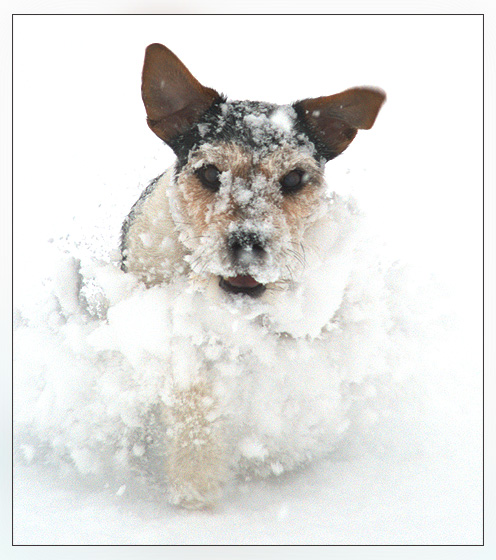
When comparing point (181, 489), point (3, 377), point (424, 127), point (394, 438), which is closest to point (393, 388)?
point (394, 438)

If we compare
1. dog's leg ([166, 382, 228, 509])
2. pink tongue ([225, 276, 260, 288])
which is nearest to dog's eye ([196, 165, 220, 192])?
pink tongue ([225, 276, 260, 288])

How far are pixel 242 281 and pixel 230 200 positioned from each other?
32 centimetres

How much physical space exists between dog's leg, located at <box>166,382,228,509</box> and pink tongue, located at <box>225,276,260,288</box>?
0.45 m

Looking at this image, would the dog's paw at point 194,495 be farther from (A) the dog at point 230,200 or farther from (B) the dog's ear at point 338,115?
(B) the dog's ear at point 338,115

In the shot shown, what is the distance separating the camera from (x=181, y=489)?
7.37 ft

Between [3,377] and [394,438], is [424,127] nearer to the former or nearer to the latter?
[394,438]

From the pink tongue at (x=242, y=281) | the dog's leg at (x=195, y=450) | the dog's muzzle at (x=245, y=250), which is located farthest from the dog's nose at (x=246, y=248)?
the dog's leg at (x=195, y=450)

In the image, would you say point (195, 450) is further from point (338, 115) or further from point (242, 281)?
point (338, 115)

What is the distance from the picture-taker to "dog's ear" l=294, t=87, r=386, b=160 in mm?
2230

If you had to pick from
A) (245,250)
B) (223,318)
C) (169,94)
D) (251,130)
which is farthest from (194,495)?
(169,94)

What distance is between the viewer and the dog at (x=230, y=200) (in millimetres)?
2148

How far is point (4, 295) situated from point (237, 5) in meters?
1.62

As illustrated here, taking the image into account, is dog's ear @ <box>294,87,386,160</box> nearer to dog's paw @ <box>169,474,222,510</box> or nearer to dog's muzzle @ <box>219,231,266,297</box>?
dog's muzzle @ <box>219,231,266,297</box>

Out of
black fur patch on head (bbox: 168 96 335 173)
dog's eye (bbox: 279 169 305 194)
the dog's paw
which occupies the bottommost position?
the dog's paw
